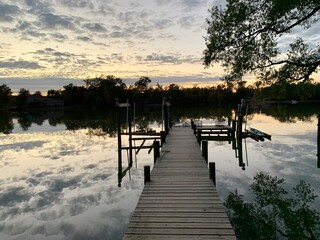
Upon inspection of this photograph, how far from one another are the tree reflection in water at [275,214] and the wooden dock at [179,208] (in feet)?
4.16

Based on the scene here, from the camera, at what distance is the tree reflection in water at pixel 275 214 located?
28.9 ft

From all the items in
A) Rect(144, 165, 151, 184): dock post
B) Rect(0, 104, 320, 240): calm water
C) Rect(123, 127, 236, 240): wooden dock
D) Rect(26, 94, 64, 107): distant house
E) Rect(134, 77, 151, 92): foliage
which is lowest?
Rect(0, 104, 320, 240): calm water

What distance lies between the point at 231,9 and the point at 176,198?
39.4ft

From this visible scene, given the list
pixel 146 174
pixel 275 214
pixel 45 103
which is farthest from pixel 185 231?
pixel 45 103

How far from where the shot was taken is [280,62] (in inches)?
648

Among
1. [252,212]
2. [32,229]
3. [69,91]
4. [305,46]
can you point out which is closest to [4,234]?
[32,229]

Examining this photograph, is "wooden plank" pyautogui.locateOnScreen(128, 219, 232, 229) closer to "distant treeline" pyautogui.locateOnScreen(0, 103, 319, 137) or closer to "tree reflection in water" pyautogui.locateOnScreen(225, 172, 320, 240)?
"tree reflection in water" pyautogui.locateOnScreen(225, 172, 320, 240)

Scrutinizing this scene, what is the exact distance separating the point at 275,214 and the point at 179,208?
12.5ft

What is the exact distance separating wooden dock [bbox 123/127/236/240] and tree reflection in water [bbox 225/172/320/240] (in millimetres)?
1268

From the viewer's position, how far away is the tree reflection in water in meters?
A: 8.80

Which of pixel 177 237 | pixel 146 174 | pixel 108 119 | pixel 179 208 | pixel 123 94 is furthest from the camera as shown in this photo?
pixel 123 94

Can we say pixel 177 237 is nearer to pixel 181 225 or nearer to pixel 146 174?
pixel 181 225

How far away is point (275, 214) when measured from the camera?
33.1ft

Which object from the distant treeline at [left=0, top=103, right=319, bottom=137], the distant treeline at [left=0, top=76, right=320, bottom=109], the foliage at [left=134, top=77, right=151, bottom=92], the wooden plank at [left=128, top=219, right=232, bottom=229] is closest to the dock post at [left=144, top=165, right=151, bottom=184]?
the wooden plank at [left=128, top=219, right=232, bottom=229]
